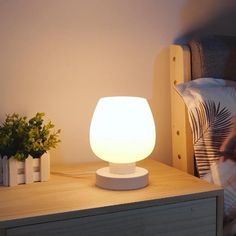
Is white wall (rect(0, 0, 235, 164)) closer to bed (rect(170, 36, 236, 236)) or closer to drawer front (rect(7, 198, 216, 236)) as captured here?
bed (rect(170, 36, 236, 236))

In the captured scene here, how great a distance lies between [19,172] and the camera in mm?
1062

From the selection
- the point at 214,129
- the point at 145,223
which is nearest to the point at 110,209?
the point at 145,223

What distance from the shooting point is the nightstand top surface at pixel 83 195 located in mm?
842

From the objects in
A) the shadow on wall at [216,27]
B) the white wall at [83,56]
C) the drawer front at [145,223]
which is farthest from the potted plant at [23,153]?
the shadow on wall at [216,27]

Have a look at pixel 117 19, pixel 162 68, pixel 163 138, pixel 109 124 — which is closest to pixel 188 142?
pixel 163 138

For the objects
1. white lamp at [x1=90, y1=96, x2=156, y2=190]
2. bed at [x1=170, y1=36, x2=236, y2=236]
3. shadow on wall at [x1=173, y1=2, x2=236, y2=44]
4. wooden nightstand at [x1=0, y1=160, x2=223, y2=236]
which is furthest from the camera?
shadow on wall at [x1=173, y1=2, x2=236, y2=44]

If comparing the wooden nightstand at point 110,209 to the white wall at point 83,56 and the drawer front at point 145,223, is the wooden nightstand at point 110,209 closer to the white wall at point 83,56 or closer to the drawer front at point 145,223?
the drawer front at point 145,223

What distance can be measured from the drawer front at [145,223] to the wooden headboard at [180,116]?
351mm

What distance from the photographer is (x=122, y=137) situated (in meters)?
1.00

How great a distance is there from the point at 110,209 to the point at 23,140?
0.37 meters

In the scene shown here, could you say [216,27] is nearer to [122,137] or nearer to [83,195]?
[122,137]

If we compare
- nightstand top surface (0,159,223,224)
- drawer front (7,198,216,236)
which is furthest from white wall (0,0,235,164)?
drawer front (7,198,216,236)

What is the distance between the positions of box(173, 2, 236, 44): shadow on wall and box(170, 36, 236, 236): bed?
0.30 feet

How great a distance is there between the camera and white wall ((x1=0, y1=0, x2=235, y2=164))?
1.20 metres
